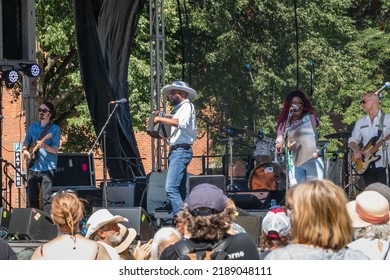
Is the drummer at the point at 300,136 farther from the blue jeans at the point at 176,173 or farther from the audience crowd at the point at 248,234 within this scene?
the audience crowd at the point at 248,234

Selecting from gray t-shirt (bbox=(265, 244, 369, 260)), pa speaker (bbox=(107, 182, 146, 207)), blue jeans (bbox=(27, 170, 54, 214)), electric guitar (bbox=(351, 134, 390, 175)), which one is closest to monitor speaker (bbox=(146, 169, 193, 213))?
pa speaker (bbox=(107, 182, 146, 207))

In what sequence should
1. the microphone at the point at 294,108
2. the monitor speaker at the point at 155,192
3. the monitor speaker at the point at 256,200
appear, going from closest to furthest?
the microphone at the point at 294,108 < the monitor speaker at the point at 256,200 < the monitor speaker at the point at 155,192

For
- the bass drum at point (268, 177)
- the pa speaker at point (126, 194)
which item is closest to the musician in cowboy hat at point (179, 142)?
the pa speaker at point (126, 194)

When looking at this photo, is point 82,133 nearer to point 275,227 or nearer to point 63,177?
point 63,177

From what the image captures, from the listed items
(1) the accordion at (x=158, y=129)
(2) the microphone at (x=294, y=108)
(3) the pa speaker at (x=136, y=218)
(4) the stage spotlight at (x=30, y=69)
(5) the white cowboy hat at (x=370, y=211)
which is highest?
(4) the stage spotlight at (x=30, y=69)

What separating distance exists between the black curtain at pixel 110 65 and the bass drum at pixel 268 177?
2043 millimetres

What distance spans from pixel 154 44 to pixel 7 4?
116 inches

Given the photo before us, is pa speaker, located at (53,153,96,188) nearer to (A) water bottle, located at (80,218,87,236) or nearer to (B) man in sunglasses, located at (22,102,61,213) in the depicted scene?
(B) man in sunglasses, located at (22,102,61,213)

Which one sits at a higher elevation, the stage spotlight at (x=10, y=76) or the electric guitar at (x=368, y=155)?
the stage spotlight at (x=10, y=76)

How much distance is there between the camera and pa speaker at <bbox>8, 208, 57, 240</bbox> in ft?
31.2

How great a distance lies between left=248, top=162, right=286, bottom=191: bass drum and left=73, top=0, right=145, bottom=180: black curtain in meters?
2.04

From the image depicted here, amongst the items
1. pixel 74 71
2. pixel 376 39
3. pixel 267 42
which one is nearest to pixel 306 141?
pixel 267 42

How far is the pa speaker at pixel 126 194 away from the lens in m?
11.8
